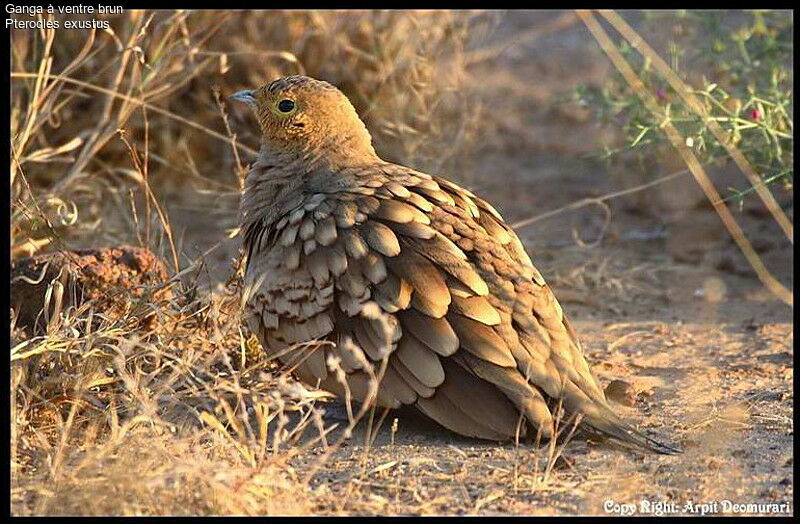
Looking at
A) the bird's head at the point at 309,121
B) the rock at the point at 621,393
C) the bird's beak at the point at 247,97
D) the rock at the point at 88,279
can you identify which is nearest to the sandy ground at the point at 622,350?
the rock at the point at 621,393

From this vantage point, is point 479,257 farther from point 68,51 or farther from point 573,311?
point 68,51

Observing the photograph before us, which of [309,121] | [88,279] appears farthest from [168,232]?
[309,121]

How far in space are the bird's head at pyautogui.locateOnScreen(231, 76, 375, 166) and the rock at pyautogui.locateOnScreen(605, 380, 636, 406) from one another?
1.22 meters

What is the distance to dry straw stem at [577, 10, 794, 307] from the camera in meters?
4.70

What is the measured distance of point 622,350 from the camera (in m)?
4.92

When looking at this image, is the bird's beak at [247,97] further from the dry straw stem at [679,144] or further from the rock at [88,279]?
the dry straw stem at [679,144]

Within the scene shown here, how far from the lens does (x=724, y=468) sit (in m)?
3.58

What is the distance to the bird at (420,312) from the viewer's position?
3668 mm

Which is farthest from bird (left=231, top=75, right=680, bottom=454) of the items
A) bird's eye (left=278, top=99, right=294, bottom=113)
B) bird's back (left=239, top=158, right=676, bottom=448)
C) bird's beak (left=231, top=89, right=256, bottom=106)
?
bird's beak (left=231, top=89, right=256, bottom=106)

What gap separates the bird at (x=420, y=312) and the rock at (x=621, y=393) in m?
0.41

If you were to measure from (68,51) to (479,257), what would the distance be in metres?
3.49

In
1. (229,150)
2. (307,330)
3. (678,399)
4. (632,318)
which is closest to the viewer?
(307,330)

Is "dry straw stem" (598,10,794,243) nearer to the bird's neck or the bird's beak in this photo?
the bird's neck
